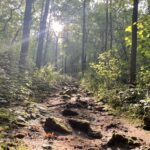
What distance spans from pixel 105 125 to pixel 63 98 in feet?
14.3

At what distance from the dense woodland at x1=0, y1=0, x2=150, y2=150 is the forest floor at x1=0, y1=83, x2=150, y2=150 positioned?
0.94ft

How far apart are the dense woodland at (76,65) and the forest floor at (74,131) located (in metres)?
0.29

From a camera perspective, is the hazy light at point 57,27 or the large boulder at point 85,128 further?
the hazy light at point 57,27

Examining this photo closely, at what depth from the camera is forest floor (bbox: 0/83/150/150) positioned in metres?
6.01

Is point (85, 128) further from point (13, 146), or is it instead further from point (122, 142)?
point (13, 146)

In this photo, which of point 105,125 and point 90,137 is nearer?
point 90,137

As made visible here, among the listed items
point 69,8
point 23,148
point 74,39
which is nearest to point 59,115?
point 23,148

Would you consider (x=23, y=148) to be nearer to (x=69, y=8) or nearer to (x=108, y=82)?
(x=108, y=82)

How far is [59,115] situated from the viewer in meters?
8.81

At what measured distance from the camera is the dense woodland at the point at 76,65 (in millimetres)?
8823

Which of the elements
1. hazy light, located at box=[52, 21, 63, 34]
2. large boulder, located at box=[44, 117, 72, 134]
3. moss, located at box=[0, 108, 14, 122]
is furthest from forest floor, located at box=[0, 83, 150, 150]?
hazy light, located at box=[52, 21, 63, 34]

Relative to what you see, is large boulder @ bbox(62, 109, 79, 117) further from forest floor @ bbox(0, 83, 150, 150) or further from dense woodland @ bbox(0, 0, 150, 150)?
dense woodland @ bbox(0, 0, 150, 150)

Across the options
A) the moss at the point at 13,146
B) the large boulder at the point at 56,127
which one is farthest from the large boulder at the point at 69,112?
the moss at the point at 13,146

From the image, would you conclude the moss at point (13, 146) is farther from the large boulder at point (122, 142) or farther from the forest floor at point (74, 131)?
the large boulder at point (122, 142)
